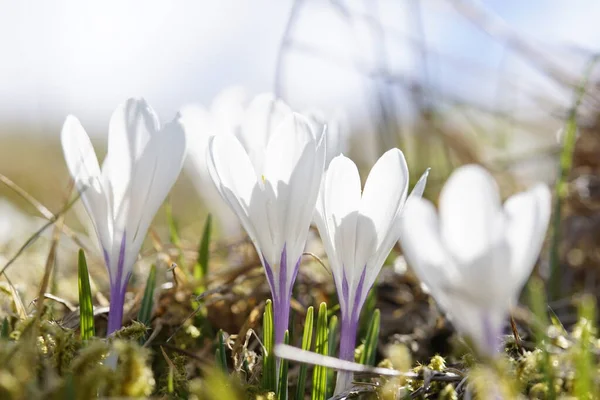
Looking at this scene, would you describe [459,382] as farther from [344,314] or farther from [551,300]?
[551,300]

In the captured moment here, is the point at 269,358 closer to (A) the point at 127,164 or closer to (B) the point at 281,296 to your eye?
(B) the point at 281,296

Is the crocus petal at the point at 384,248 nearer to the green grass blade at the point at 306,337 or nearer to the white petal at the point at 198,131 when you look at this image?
the green grass blade at the point at 306,337

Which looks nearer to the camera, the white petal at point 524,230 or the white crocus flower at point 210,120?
the white petal at point 524,230

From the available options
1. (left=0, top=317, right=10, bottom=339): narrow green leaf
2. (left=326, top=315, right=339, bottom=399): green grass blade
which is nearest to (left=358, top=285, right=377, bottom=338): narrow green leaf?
(left=326, top=315, right=339, bottom=399): green grass blade

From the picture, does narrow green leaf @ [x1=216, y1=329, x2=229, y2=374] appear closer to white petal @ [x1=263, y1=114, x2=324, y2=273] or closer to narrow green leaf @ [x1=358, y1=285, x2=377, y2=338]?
white petal @ [x1=263, y1=114, x2=324, y2=273]

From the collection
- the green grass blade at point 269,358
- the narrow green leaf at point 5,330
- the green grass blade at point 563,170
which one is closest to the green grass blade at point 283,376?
the green grass blade at point 269,358

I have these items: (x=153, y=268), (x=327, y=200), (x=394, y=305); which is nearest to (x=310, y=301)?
(x=394, y=305)

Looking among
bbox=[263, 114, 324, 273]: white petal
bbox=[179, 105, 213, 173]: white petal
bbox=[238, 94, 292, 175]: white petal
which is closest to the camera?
bbox=[263, 114, 324, 273]: white petal
